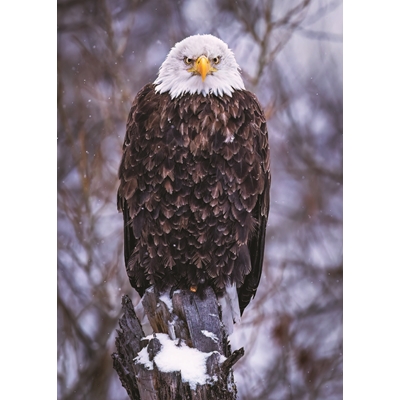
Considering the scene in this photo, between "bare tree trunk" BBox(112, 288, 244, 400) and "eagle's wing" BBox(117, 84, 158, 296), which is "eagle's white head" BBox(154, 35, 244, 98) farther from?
"bare tree trunk" BBox(112, 288, 244, 400)

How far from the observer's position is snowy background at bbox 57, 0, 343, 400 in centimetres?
324

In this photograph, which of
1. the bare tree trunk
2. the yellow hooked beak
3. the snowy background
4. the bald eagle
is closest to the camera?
the bare tree trunk

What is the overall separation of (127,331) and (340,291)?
117 cm

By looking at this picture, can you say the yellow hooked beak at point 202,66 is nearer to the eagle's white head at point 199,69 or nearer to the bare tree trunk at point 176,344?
the eagle's white head at point 199,69

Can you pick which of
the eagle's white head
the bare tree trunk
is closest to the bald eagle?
the eagle's white head

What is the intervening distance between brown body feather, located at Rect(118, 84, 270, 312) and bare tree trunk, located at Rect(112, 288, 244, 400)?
0.14m

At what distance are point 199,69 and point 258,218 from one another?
835 millimetres

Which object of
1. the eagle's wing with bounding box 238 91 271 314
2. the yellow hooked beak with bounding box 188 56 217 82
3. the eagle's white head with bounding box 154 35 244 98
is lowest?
the eagle's wing with bounding box 238 91 271 314

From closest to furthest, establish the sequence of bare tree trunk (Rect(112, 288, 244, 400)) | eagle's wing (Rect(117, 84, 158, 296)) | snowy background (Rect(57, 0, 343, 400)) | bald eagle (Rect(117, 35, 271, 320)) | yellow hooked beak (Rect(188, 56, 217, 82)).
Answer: bare tree trunk (Rect(112, 288, 244, 400))
yellow hooked beak (Rect(188, 56, 217, 82))
bald eagle (Rect(117, 35, 271, 320))
eagle's wing (Rect(117, 84, 158, 296))
snowy background (Rect(57, 0, 343, 400))

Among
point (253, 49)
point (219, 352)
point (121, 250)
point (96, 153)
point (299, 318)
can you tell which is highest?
point (253, 49)

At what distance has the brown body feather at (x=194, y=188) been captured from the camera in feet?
9.87

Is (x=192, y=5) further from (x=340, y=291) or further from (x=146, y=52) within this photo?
(x=340, y=291)

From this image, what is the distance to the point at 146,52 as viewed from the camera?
10.6 ft

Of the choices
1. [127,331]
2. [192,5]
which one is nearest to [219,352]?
[127,331]
